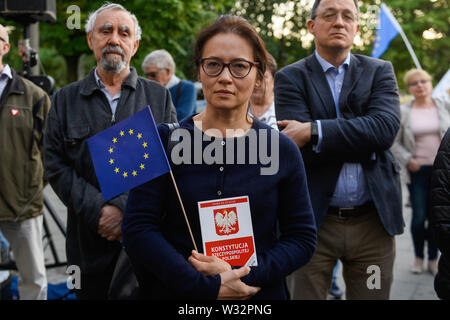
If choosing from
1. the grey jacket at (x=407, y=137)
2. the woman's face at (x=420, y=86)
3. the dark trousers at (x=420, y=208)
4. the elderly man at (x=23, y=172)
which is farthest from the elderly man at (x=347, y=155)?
the woman's face at (x=420, y=86)

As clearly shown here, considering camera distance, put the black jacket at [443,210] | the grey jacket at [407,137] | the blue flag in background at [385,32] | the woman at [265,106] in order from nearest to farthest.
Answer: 1. the black jacket at [443,210]
2. the woman at [265,106]
3. the grey jacket at [407,137]
4. the blue flag in background at [385,32]

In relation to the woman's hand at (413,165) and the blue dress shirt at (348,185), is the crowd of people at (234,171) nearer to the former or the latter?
the blue dress shirt at (348,185)

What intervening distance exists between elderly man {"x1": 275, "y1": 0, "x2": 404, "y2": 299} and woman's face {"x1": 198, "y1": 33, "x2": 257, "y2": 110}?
26.1 inches

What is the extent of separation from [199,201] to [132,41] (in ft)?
4.93

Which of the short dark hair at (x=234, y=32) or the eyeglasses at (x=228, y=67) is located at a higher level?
the short dark hair at (x=234, y=32)

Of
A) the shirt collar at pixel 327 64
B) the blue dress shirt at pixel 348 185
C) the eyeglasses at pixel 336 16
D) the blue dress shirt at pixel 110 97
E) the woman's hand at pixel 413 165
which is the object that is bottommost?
the woman's hand at pixel 413 165

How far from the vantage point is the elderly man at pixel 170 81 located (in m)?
4.82

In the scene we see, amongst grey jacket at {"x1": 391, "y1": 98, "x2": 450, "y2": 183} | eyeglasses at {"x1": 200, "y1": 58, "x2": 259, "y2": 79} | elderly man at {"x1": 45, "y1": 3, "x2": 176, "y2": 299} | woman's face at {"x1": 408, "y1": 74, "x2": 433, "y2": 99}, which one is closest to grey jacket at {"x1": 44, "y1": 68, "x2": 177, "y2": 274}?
elderly man at {"x1": 45, "y1": 3, "x2": 176, "y2": 299}

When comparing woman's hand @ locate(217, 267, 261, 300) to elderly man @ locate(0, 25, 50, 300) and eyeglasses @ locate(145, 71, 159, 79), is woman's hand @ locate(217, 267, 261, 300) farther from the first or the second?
eyeglasses @ locate(145, 71, 159, 79)

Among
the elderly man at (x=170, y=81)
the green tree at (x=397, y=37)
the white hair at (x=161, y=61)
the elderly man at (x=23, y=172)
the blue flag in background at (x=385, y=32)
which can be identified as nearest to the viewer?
the elderly man at (x=23, y=172)

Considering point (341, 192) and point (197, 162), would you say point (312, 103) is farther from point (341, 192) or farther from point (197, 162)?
point (197, 162)

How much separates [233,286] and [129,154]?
67cm

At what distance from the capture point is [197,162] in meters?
1.84

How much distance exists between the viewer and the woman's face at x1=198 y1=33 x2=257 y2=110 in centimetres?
182
